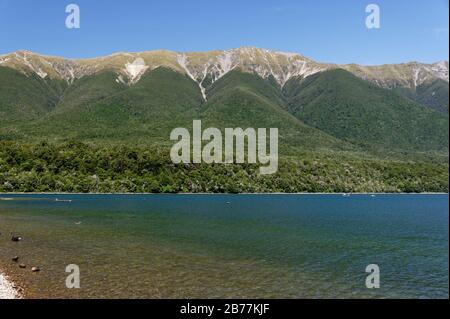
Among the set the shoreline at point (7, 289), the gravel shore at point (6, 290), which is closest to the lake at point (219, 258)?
the shoreline at point (7, 289)

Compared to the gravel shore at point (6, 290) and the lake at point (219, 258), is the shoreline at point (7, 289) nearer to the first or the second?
the gravel shore at point (6, 290)

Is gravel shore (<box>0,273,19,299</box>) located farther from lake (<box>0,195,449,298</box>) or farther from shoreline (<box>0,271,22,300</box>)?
lake (<box>0,195,449,298</box>)

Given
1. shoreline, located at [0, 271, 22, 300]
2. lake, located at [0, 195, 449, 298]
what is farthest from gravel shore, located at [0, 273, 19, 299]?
lake, located at [0, 195, 449, 298]

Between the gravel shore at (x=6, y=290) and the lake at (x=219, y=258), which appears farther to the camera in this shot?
the lake at (x=219, y=258)

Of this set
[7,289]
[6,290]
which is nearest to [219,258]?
[7,289]

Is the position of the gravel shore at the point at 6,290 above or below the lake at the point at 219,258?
above
